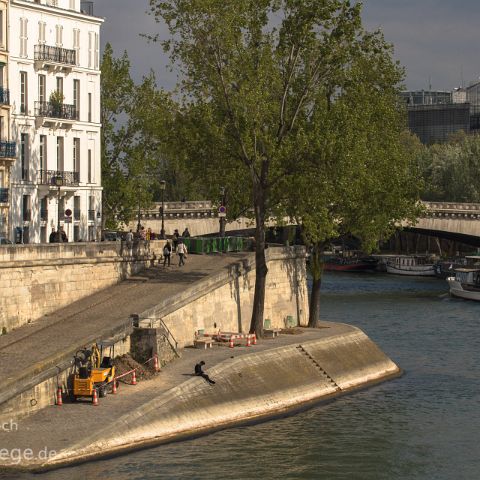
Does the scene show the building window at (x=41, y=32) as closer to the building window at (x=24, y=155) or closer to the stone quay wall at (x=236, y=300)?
the building window at (x=24, y=155)

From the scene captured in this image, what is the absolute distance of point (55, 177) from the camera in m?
69.0

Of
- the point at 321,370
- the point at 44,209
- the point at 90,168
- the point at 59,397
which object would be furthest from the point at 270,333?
the point at 59,397

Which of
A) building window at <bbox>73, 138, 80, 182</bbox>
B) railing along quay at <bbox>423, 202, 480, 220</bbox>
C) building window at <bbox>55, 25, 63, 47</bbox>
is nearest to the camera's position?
building window at <bbox>55, 25, 63, 47</bbox>

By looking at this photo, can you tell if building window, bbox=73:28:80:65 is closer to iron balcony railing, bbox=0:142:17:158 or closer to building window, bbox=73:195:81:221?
building window, bbox=73:195:81:221

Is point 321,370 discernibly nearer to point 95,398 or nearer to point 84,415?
point 95,398

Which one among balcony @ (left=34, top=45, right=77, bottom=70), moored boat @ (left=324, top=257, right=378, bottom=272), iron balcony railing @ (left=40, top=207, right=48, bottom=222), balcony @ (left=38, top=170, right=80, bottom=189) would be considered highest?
balcony @ (left=34, top=45, right=77, bottom=70)

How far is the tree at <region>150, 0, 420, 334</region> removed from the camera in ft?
204

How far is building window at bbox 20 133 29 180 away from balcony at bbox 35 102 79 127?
3.28ft

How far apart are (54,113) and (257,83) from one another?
40.7ft

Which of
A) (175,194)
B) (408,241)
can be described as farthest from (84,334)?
(408,241)

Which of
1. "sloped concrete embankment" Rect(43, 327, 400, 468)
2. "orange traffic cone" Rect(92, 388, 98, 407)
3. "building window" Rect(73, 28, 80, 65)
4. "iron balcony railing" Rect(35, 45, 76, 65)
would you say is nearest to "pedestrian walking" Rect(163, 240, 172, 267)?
"sloped concrete embankment" Rect(43, 327, 400, 468)

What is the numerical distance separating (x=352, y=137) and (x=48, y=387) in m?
22.5

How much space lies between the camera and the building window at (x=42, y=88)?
68.9 meters

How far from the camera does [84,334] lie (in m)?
54.0
